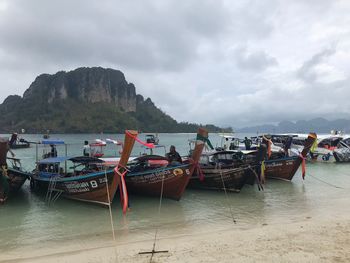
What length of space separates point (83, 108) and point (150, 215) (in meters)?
160

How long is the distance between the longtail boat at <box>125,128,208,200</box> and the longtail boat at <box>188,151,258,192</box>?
2390 millimetres

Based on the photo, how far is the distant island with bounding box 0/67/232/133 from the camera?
150 m

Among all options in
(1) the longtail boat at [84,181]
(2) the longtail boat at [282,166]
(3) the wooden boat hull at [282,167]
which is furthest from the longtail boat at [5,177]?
(3) the wooden boat hull at [282,167]

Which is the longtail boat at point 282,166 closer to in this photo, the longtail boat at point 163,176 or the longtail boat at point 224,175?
the longtail boat at point 224,175

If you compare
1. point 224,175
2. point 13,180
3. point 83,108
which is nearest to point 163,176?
point 224,175

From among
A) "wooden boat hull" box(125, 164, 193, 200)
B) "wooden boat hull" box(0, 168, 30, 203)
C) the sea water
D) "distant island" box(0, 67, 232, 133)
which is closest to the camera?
the sea water

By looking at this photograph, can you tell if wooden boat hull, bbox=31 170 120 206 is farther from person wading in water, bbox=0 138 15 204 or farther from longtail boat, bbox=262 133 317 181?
longtail boat, bbox=262 133 317 181

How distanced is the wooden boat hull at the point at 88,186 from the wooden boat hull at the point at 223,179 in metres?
5.70

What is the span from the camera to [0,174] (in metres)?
13.5

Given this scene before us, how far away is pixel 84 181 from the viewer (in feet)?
44.1

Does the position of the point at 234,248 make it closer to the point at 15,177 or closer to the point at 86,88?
the point at 15,177

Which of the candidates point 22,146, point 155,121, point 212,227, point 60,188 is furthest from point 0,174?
point 155,121

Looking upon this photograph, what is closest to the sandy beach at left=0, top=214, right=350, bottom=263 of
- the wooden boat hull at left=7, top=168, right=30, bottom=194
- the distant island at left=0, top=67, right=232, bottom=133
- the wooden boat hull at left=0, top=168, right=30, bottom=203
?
the wooden boat hull at left=0, top=168, right=30, bottom=203

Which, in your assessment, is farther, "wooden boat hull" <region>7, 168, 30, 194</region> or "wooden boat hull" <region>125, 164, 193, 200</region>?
"wooden boat hull" <region>7, 168, 30, 194</region>
